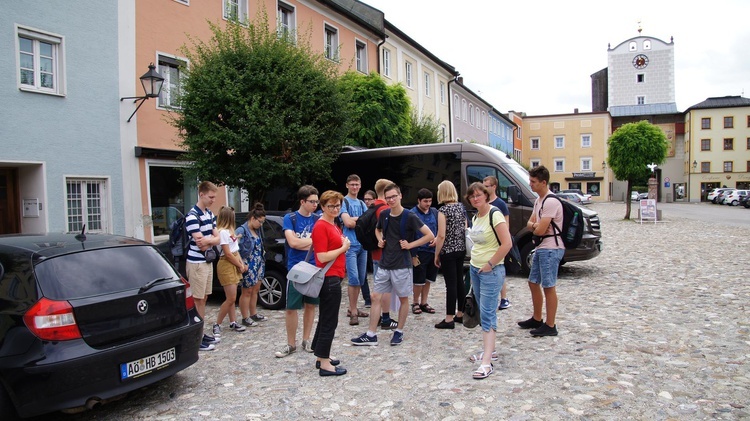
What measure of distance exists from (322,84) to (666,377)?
8.99m

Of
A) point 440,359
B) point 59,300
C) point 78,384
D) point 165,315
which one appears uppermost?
point 59,300

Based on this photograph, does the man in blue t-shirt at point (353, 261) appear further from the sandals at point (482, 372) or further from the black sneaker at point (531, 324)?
the sandals at point (482, 372)

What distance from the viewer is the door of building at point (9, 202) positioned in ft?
37.2

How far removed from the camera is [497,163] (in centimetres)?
1061

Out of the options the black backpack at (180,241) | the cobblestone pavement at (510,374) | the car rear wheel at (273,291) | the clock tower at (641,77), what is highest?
the clock tower at (641,77)

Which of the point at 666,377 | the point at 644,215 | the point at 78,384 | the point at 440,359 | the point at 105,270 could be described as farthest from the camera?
the point at 644,215

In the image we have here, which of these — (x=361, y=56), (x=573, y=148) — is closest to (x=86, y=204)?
(x=361, y=56)

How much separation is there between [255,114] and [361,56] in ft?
48.3

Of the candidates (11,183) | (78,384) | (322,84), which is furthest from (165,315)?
(11,183)

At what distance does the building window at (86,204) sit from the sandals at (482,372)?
10.1 metres

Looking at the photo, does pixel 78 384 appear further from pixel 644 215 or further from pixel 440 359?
pixel 644 215

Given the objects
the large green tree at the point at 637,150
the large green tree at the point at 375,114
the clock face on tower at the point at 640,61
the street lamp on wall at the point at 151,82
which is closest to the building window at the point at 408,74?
the large green tree at the point at 375,114

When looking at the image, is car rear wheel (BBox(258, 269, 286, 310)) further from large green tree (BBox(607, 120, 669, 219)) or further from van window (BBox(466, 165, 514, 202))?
large green tree (BBox(607, 120, 669, 219))

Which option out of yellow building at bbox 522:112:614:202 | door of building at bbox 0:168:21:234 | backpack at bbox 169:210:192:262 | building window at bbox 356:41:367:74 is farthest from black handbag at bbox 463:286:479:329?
yellow building at bbox 522:112:614:202
